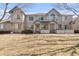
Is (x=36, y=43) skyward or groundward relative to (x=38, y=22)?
groundward

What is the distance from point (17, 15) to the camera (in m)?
4.13

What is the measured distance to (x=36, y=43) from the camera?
4.12m

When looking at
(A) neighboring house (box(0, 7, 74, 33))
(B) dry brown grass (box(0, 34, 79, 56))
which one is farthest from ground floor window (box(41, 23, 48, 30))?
(B) dry brown grass (box(0, 34, 79, 56))

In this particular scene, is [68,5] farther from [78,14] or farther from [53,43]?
[53,43]

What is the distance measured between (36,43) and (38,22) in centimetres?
31

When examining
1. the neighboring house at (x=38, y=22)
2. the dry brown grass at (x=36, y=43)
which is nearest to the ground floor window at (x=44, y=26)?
the neighboring house at (x=38, y=22)

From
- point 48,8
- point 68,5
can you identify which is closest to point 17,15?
point 48,8

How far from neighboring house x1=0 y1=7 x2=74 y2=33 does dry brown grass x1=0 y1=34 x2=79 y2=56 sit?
102 millimetres

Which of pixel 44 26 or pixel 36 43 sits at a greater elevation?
pixel 44 26

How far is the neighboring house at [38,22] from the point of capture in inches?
161

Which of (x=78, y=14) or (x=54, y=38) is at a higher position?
(x=78, y=14)

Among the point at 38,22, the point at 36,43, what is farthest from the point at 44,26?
the point at 36,43

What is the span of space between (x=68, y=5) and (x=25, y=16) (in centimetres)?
64

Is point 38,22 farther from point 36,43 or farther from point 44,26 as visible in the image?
point 36,43
